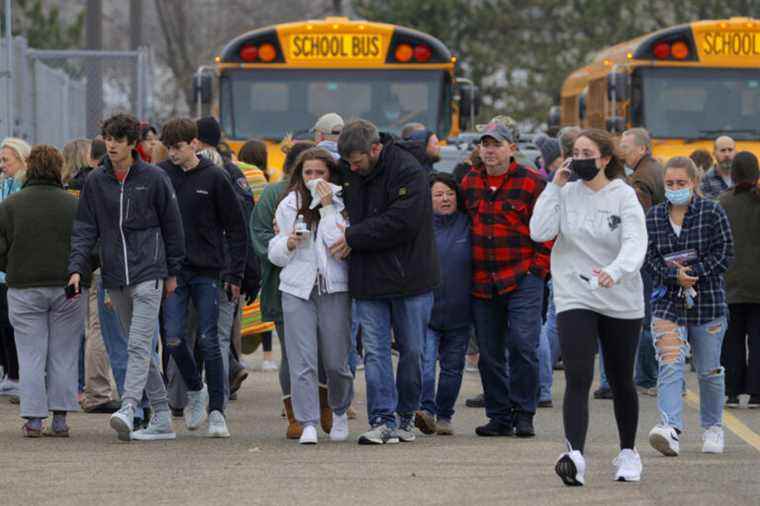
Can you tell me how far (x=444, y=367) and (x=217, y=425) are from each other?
1345 mm

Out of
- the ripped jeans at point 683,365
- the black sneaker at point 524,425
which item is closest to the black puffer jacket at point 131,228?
the black sneaker at point 524,425

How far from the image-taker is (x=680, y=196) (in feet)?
33.3

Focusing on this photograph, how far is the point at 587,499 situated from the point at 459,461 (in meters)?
1.39

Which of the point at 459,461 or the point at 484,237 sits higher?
the point at 484,237

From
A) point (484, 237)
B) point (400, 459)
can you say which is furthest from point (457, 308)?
point (400, 459)

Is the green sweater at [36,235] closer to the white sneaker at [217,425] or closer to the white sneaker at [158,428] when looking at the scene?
the white sneaker at [158,428]

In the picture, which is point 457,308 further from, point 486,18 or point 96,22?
point 486,18

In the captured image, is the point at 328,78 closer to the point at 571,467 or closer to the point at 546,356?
the point at 546,356

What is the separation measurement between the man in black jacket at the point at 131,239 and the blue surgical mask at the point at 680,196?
263 cm

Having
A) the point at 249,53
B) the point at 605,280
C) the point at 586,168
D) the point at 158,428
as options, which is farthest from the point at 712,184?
the point at 605,280

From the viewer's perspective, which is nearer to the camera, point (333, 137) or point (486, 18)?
point (333, 137)

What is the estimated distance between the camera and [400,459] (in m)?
9.67

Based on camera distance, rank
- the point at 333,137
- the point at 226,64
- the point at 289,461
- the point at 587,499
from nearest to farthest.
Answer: the point at 587,499 → the point at 289,461 → the point at 333,137 → the point at 226,64

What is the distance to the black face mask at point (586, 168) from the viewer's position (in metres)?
Answer: 8.72
